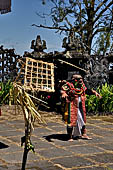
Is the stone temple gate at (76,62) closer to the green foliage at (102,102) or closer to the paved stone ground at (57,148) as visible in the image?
the green foliage at (102,102)

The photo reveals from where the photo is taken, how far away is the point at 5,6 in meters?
7.88

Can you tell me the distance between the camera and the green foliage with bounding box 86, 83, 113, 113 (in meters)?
10.1

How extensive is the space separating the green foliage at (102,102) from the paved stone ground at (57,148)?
1680 mm

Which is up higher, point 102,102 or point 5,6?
point 5,6

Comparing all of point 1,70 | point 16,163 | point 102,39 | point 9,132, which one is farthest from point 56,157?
point 102,39

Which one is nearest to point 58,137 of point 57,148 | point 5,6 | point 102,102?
point 57,148

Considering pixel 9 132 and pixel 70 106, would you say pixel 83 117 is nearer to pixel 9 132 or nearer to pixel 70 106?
pixel 70 106

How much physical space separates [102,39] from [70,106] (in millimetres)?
10879

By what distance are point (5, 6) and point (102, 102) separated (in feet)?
14.6

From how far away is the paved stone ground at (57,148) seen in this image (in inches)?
173

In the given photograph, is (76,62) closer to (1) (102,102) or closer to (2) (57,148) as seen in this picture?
(1) (102,102)

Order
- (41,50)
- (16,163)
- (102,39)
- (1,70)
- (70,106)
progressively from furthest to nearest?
1. (102,39)
2. (1,70)
3. (41,50)
4. (70,106)
5. (16,163)

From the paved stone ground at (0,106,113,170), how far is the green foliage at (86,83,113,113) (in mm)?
1680

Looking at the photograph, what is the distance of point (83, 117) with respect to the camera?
6.38 m
